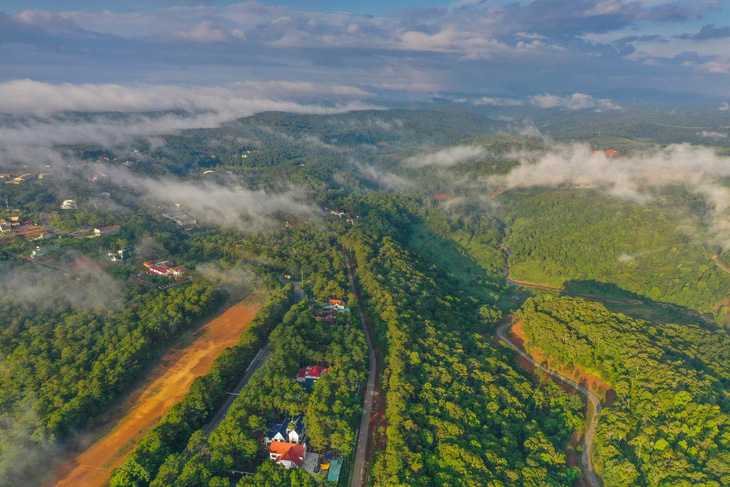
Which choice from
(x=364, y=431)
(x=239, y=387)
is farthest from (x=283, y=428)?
(x=239, y=387)

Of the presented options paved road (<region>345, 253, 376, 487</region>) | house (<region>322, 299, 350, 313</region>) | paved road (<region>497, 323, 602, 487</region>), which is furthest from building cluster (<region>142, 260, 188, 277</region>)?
paved road (<region>497, 323, 602, 487</region>)

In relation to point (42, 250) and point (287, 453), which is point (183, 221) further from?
point (287, 453)

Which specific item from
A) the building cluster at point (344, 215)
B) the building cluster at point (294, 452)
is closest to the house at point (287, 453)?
the building cluster at point (294, 452)

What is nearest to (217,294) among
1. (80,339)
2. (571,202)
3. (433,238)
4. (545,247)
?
(80,339)

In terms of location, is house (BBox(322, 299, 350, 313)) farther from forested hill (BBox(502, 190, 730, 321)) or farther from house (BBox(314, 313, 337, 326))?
forested hill (BBox(502, 190, 730, 321))

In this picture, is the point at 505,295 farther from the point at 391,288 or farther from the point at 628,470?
the point at 628,470

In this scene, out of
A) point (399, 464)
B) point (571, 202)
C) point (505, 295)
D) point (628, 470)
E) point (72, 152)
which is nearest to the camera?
point (399, 464)
